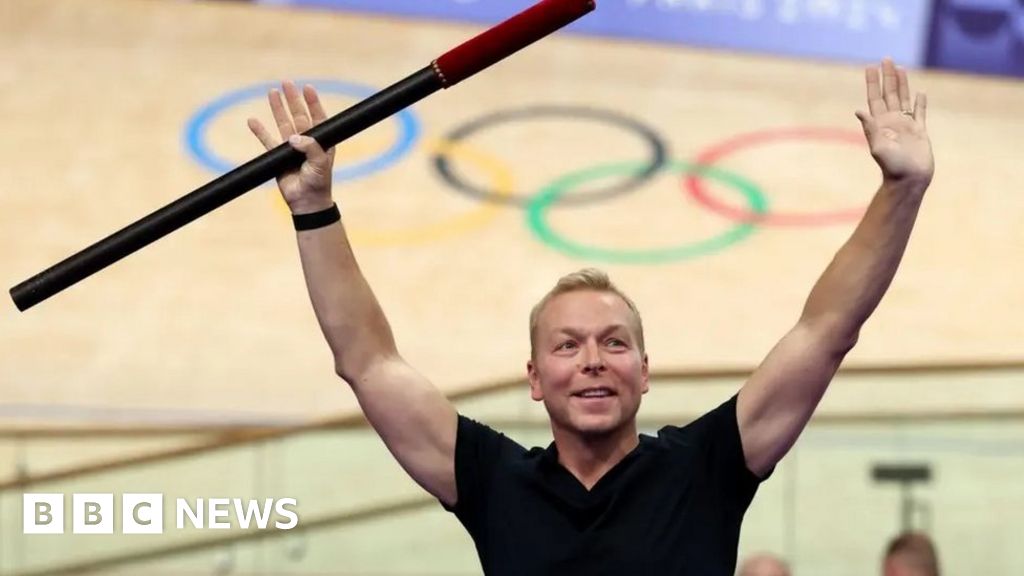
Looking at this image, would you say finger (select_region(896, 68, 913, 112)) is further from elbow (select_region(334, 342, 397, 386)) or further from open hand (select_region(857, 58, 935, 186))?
elbow (select_region(334, 342, 397, 386))

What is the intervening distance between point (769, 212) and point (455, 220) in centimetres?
193

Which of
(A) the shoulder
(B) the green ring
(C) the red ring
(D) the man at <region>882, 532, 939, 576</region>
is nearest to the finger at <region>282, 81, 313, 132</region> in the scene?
(A) the shoulder

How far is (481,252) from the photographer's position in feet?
32.6

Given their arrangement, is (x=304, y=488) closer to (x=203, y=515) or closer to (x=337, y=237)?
(x=203, y=515)

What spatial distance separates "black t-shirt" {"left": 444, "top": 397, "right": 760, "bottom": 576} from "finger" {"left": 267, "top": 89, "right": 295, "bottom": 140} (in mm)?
581

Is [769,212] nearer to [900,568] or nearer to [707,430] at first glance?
[900,568]

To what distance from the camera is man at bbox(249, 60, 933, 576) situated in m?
2.63

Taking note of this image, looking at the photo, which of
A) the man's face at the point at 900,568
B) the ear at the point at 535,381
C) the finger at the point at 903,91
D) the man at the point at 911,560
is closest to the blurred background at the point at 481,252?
the man at the point at 911,560

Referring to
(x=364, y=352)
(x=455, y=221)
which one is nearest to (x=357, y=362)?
(x=364, y=352)

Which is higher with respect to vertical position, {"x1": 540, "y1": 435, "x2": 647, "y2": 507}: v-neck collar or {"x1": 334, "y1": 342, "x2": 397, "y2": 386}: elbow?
{"x1": 334, "y1": 342, "x2": 397, "y2": 386}: elbow

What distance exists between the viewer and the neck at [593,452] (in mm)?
2717

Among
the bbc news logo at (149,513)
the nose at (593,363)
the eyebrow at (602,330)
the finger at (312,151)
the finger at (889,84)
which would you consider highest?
the bbc news logo at (149,513)

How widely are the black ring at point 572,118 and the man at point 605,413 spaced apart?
24.9 feet

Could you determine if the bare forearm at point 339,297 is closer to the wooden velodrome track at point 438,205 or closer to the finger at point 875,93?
the finger at point 875,93
